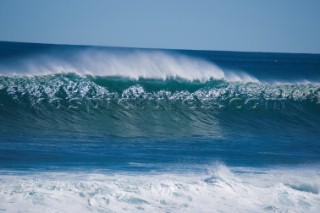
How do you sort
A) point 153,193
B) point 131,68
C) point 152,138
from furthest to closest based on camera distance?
point 131,68, point 152,138, point 153,193

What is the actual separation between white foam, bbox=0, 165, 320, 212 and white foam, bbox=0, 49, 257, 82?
8.91m

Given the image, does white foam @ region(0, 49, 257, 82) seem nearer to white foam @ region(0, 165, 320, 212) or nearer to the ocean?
the ocean

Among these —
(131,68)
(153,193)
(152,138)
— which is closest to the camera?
(153,193)

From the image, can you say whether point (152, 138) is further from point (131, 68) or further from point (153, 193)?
point (131, 68)

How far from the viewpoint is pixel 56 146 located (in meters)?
8.49

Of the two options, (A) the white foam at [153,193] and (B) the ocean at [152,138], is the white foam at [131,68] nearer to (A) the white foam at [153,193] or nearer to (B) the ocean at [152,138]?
(B) the ocean at [152,138]

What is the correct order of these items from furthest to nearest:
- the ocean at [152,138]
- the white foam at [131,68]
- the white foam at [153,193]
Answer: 1. the white foam at [131,68]
2. the ocean at [152,138]
3. the white foam at [153,193]

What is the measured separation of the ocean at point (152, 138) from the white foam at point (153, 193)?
0.01 meters

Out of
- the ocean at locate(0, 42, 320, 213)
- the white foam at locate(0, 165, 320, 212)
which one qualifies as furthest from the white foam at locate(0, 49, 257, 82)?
the white foam at locate(0, 165, 320, 212)

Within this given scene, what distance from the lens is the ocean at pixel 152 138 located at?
5.54 metres

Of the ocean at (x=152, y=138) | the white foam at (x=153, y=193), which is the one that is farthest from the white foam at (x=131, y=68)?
the white foam at (x=153, y=193)

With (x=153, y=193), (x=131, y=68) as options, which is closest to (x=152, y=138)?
(x=153, y=193)

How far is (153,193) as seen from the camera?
5.62 metres

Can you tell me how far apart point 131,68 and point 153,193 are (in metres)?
10.5
